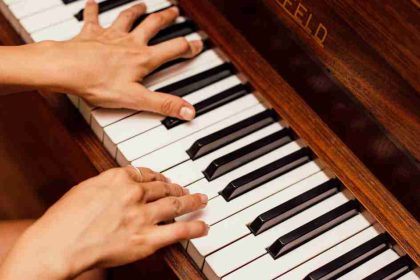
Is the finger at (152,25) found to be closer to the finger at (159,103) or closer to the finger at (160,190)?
the finger at (159,103)

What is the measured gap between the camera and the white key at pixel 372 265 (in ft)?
4.19

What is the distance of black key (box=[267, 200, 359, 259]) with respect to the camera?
1.27m

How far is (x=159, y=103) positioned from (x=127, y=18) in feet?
0.89

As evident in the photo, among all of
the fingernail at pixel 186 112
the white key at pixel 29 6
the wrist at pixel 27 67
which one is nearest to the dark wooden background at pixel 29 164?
the white key at pixel 29 6

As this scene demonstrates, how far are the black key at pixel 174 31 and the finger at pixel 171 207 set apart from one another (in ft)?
1.55

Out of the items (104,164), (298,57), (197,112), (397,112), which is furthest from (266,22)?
(104,164)

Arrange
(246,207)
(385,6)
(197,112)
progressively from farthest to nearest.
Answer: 1. (197,112)
2. (246,207)
3. (385,6)

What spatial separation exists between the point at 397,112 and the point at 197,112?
47cm

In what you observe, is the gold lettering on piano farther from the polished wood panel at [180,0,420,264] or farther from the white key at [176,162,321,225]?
the white key at [176,162,321,225]

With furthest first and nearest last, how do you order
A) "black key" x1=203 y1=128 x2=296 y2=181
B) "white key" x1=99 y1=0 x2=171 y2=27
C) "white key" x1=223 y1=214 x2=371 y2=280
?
"white key" x1=99 y1=0 x2=171 y2=27 < "black key" x1=203 y1=128 x2=296 y2=181 < "white key" x1=223 y1=214 x2=371 y2=280

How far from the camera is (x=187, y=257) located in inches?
52.2

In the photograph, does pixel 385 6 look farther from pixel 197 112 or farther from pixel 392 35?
pixel 197 112

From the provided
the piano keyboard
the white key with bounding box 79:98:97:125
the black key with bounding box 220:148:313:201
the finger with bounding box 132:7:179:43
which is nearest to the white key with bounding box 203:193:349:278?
the piano keyboard

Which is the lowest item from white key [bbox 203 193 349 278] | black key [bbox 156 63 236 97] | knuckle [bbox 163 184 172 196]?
white key [bbox 203 193 349 278]
